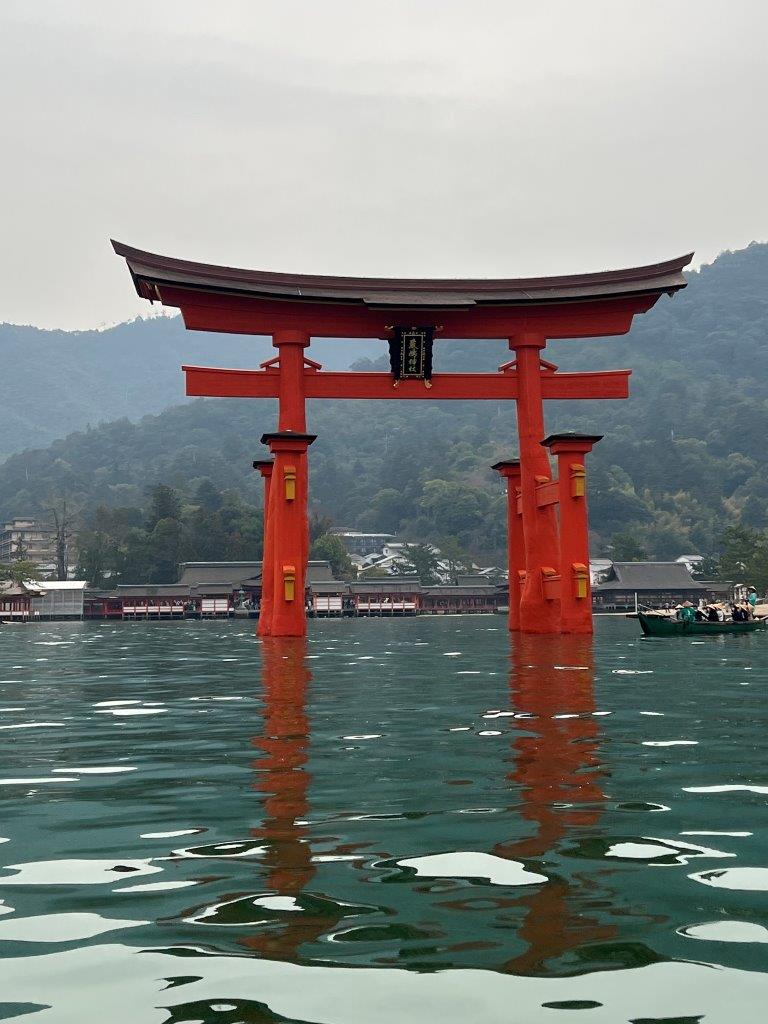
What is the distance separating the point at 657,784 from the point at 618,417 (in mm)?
156869

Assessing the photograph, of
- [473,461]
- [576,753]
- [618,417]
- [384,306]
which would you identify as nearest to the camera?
[576,753]

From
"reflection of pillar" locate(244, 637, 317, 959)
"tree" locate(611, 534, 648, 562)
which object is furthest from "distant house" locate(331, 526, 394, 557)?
"reflection of pillar" locate(244, 637, 317, 959)

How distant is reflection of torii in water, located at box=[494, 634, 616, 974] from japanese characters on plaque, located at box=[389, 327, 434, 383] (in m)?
13.1

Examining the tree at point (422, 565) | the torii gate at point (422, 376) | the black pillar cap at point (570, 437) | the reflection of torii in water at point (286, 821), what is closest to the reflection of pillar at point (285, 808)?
the reflection of torii in water at point (286, 821)

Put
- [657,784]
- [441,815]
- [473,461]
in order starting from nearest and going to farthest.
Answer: [441,815], [657,784], [473,461]

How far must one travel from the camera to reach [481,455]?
142500mm

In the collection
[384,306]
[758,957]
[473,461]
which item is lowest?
[758,957]

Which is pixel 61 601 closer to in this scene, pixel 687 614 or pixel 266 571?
pixel 266 571

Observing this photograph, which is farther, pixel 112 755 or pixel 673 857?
pixel 112 755

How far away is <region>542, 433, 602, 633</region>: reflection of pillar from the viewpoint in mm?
23406

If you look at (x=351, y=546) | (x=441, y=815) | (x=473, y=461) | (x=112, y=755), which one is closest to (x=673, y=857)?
(x=441, y=815)

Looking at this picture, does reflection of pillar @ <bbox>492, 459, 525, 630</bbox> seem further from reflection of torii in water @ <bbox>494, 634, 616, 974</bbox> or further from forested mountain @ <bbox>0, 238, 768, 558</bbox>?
forested mountain @ <bbox>0, 238, 768, 558</bbox>

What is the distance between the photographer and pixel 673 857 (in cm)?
392

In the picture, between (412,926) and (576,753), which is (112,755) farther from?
(412,926)
